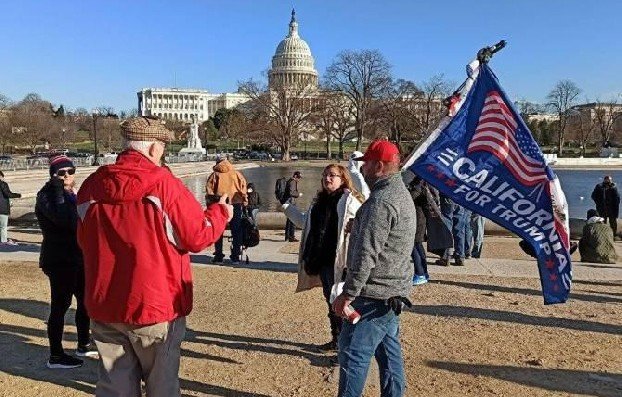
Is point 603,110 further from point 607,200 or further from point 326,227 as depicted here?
point 326,227

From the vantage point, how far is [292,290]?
826 centimetres

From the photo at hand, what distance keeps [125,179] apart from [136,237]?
29 cm

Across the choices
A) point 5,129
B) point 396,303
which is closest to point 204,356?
point 396,303

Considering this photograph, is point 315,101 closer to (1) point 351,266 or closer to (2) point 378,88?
(2) point 378,88

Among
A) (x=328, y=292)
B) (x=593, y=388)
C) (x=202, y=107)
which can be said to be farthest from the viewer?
(x=202, y=107)

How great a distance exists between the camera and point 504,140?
212 inches

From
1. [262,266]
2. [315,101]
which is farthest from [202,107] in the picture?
[262,266]

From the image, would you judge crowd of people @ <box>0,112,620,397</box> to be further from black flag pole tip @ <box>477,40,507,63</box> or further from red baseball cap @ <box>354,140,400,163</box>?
black flag pole tip @ <box>477,40,507,63</box>

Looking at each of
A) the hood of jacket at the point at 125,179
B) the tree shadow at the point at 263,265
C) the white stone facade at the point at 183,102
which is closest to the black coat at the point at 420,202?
the tree shadow at the point at 263,265

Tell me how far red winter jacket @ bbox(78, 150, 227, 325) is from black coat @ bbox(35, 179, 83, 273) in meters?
2.08

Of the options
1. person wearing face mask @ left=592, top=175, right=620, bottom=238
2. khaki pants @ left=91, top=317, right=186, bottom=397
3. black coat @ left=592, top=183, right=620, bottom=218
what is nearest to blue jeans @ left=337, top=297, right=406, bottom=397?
khaki pants @ left=91, top=317, right=186, bottom=397

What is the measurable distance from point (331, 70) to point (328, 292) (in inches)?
3181

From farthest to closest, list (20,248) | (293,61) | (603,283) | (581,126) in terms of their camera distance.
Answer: (293,61)
(581,126)
(20,248)
(603,283)

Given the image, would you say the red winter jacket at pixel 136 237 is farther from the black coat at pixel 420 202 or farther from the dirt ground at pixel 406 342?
Answer: the black coat at pixel 420 202
